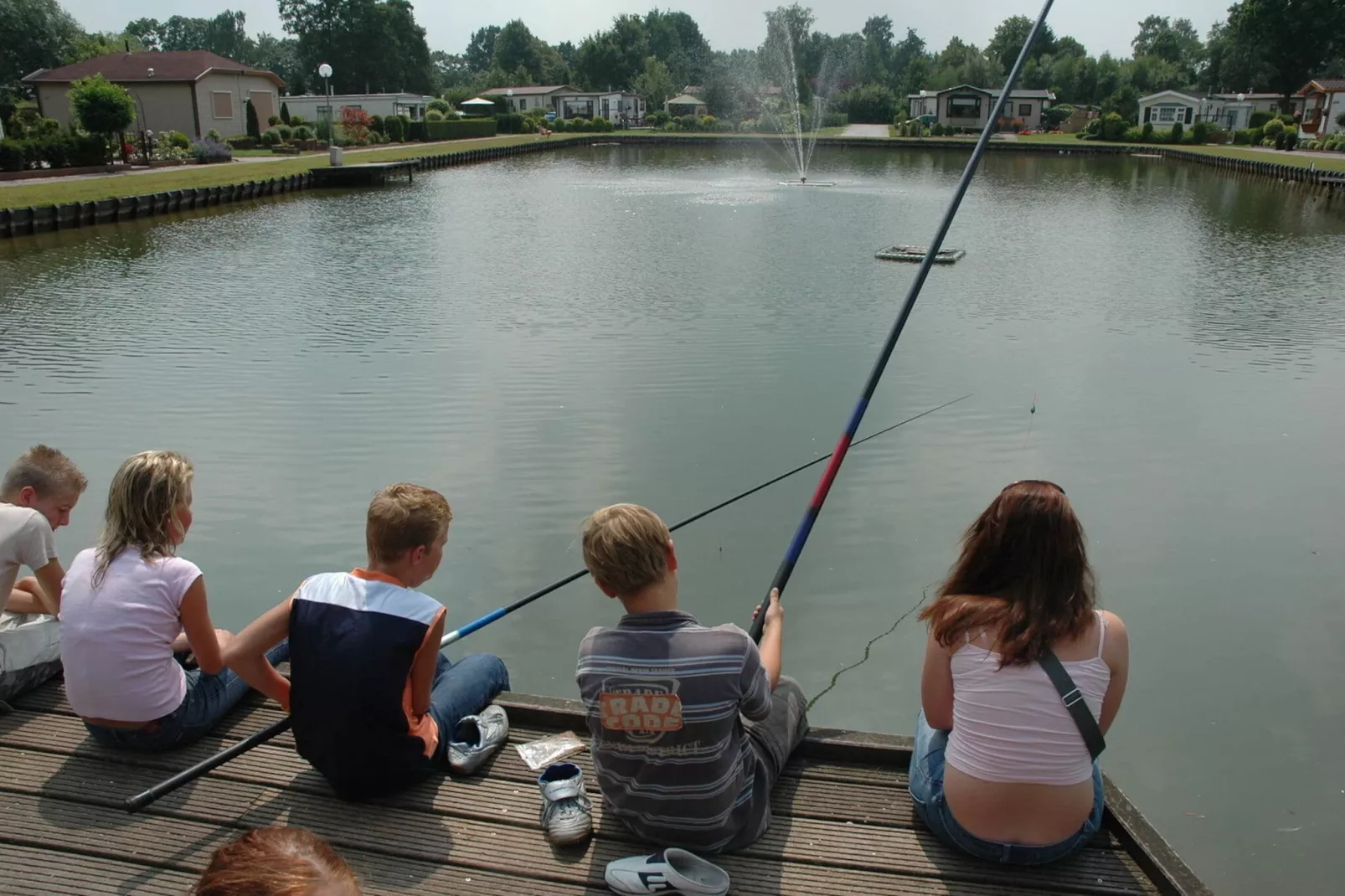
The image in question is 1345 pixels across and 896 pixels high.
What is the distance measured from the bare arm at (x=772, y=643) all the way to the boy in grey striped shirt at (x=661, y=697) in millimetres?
258

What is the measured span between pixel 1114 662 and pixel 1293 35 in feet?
270

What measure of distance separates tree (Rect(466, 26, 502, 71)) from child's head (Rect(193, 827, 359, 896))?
15416cm

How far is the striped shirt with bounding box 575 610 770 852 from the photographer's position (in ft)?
8.56

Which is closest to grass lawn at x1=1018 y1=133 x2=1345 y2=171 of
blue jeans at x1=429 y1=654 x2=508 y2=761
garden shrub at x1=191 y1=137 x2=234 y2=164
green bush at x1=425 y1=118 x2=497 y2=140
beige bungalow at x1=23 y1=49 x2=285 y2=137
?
green bush at x1=425 y1=118 x2=497 y2=140

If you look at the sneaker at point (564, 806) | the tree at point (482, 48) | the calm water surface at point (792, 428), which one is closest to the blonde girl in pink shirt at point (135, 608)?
the sneaker at point (564, 806)

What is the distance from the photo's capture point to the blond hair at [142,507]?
312 centimetres

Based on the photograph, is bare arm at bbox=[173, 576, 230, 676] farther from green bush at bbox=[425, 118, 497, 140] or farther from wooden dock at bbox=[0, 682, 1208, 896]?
green bush at bbox=[425, 118, 497, 140]

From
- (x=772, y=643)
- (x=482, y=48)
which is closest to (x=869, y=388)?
(x=772, y=643)

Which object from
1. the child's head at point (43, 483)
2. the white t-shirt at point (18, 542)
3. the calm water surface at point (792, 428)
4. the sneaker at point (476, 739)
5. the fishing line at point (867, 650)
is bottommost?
the fishing line at point (867, 650)

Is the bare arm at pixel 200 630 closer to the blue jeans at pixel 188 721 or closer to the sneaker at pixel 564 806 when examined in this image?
the blue jeans at pixel 188 721

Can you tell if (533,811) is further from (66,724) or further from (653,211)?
(653,211)

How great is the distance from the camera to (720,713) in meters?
2.62

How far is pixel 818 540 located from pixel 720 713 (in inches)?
160

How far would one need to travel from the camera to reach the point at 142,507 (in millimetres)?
3131
